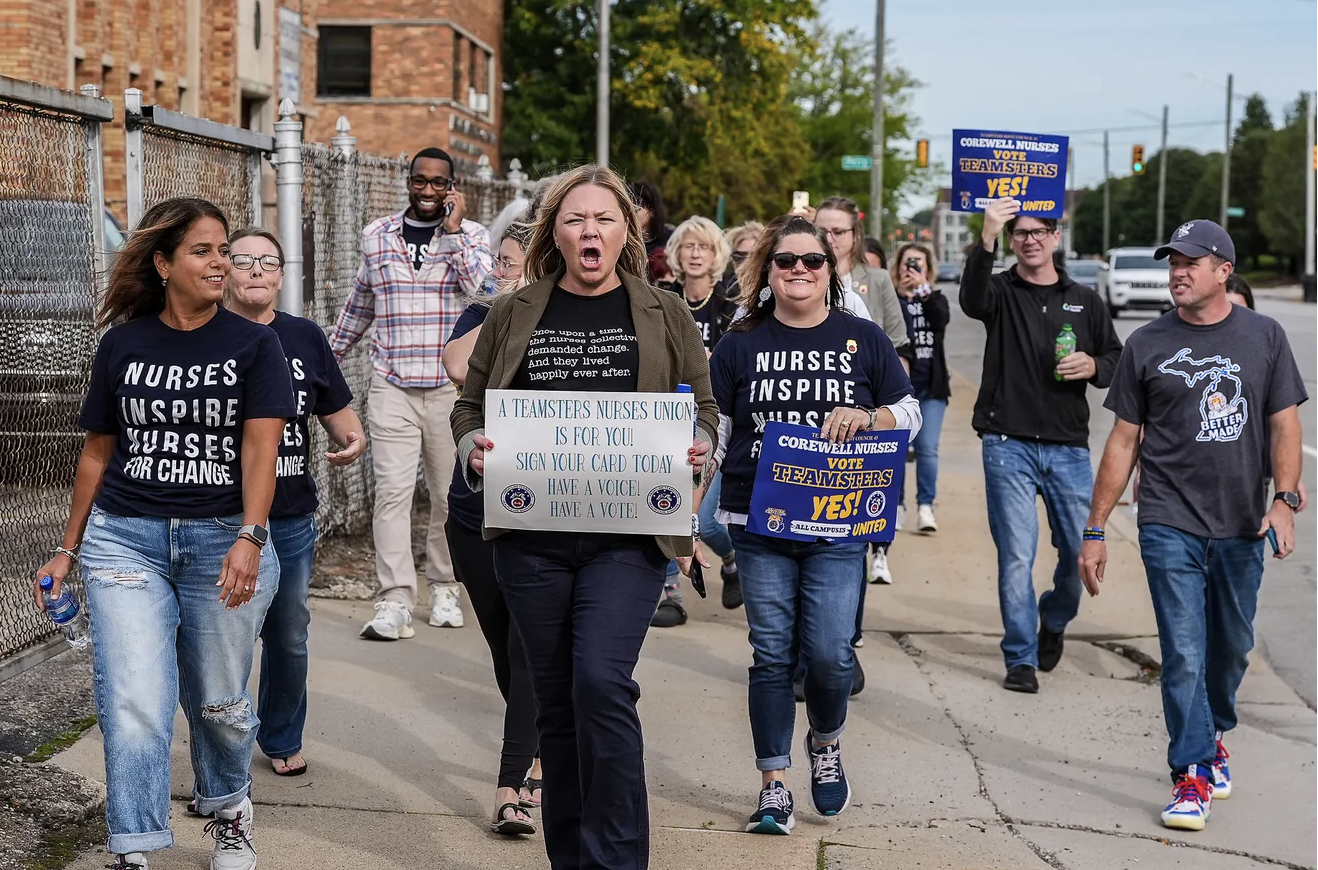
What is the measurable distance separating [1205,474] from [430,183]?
3.58 m

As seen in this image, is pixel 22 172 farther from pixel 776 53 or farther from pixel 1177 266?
pixel 776 53

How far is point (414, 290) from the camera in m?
7.62

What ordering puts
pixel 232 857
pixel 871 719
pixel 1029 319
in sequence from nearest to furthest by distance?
1. pixel 232 857
2. pixel 871 719
3. pixel 1029 319

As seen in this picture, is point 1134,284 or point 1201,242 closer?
point 1201,242

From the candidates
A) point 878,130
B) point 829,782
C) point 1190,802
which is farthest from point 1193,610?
point 878,130

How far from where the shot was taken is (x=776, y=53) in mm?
38781

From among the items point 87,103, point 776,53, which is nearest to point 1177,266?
point 87,103

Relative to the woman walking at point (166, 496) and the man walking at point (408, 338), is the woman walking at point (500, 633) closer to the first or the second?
the woman walking at point (166, 496)

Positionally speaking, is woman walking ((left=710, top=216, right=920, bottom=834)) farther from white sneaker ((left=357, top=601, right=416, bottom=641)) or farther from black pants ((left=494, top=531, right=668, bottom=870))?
white sneaker ((left=357, top=601, right=416, bottom=641))

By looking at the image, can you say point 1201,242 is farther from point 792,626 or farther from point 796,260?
point 792,626

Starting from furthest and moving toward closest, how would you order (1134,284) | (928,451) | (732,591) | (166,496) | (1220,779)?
(1134,284) → (928,451) → (732,591) → (1220,779) → (166,496)

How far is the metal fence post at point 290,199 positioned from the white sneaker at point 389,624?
1512mm

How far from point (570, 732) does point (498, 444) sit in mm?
736

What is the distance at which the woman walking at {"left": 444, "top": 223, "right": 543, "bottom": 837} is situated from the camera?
5.05m
